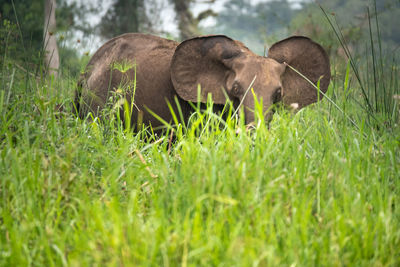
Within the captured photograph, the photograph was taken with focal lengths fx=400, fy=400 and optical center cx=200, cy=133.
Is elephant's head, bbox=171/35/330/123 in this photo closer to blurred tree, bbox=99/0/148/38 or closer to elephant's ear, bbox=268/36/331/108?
elephant's ear, bbox=268/36/331/108

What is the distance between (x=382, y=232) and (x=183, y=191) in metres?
0.98

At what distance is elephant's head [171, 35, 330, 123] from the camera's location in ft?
13.4

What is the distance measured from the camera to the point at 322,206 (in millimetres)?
2127

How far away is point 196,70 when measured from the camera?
4.58m

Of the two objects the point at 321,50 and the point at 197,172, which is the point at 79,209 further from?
the point at 321,50

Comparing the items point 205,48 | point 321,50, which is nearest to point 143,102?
point 205,48

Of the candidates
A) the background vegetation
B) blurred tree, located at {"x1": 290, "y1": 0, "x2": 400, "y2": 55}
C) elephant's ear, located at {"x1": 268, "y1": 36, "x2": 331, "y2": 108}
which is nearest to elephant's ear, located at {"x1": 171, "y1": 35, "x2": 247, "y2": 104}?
elephant's ear, located at {"x1": 268, "y1": 36, "x2": 331, "y2": 108}

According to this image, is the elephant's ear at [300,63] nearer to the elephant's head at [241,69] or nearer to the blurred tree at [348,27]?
the elephant's head at [241,69]

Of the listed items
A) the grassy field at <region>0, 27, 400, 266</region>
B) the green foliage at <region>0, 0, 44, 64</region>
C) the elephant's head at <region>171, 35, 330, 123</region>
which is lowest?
the grassy field at <region>0, 27, 400, 266</region>

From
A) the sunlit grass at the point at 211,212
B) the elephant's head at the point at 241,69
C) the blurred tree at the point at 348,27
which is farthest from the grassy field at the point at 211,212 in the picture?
the elephant's head at the point at 241,69

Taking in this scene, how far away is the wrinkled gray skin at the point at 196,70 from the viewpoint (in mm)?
4320

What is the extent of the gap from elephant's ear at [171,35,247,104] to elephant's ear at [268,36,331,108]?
1.77 feet

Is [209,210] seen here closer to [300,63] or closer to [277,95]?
[277,95]

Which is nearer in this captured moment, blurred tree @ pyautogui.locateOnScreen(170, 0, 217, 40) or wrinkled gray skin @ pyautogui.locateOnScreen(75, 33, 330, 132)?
wrinkled gray skin @ pyautogui.locateOnScreen(75, 33, 330, 132)
